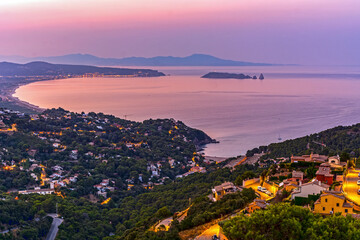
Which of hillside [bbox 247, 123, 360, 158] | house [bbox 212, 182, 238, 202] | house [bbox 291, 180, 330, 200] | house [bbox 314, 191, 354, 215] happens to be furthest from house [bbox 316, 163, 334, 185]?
hillside [bbox 247, 123, 360, 158]

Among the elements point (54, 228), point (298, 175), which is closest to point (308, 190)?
point (298, 175)

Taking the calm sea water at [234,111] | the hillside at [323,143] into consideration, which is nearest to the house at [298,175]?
the hillside at [323,143]

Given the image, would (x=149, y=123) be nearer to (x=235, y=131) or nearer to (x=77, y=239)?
(x=235, y=131)

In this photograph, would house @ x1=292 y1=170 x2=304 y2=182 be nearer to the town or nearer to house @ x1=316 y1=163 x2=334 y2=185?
the town

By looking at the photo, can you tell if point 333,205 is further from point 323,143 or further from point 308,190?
point 323,143

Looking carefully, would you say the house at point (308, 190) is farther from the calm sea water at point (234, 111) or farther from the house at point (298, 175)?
the calm sea water at point (234, 111)

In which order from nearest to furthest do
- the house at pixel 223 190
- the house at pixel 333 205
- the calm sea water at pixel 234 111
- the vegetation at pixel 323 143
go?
the house at pixel 333 205, the house at pixel 223 190, the vegetation at pixel 323 143, the calm sea water at pixel 234 111

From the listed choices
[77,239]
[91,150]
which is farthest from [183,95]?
[77,239]
